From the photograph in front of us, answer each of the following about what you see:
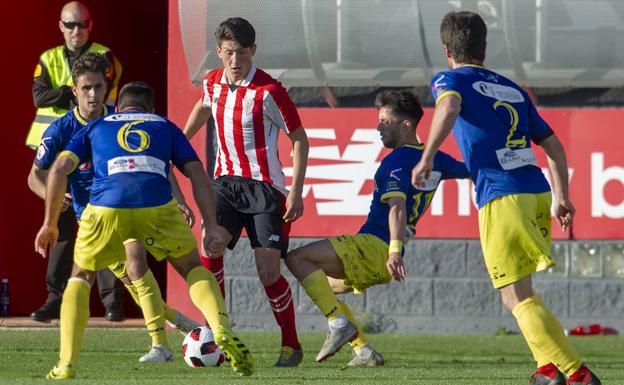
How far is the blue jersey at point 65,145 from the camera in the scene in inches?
333

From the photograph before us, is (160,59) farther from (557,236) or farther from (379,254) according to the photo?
(379,254)

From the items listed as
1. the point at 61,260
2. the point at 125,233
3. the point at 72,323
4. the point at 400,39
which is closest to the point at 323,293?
the point at 125,233

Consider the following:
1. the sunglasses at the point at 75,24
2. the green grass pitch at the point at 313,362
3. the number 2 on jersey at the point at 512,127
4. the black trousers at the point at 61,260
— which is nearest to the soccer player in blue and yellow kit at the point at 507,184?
the number 2 on jersey at the point at 512,127

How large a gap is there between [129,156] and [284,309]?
1.79 metres

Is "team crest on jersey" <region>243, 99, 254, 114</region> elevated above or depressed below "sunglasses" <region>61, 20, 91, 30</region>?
below

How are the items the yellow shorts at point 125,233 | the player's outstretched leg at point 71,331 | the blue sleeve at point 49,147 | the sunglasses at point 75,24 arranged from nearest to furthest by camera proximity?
the player's outstretched leg at point 71,331 → the yellow shorts at point 125,233 → the blue sleeve at point 49,147 → the sunglasses at point 75,24

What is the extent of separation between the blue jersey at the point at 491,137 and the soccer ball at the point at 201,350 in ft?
5.99

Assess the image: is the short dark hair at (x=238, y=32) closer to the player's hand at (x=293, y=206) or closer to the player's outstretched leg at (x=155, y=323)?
the player's hand at (x=293, y=206)

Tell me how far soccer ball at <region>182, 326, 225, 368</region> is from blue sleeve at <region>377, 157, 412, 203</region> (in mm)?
1264

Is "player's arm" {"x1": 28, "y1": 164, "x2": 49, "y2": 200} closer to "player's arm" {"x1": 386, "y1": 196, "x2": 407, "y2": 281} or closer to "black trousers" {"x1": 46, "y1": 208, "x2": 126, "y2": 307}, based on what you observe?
"player's arm" {"x1": 386, "y1": 196, "x2": 407, "y2": 281}

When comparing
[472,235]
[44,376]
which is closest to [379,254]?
[44,376]

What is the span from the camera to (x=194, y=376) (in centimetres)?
795

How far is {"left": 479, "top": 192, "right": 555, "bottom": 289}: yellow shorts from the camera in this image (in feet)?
23.8

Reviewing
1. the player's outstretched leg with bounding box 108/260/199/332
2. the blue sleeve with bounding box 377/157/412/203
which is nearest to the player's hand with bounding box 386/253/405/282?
the blue sleeve with bounding box 377/157/412/203
